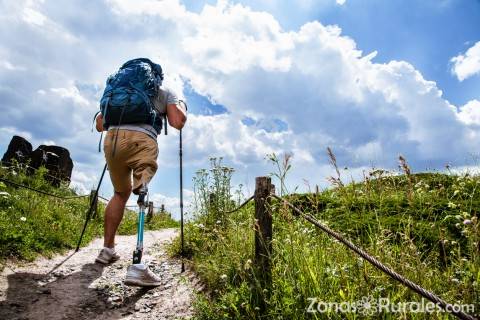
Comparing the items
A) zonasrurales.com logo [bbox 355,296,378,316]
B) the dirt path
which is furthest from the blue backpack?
zonasrurales.com logo [bbox 355,296,378,316]

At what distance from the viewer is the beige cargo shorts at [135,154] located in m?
5.34

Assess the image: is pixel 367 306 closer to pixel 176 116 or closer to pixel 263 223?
pixel 263 223

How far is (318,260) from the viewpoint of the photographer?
3.71 m

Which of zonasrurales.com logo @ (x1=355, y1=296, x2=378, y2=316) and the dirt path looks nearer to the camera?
zonasrurales.com logo @ (x1=355, y1=296, x2=378, y2=316)

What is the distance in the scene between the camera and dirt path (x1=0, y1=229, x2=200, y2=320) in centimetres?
455

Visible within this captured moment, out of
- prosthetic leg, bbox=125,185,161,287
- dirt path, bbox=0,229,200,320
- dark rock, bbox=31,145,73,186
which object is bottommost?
dirt path, bbox=0,229,200,320

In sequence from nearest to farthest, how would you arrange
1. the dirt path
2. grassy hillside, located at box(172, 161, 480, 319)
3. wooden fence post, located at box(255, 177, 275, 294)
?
1. grassy hillside, located at box(172, 161, 480, 319)
2. wooden fence post, located at box(255, 177, 275, 294)
3. the dirt path

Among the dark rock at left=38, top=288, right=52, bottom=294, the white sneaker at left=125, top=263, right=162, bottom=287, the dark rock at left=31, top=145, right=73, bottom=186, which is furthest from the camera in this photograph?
the dark rock at left=31, top=145, right=73, bottom=186

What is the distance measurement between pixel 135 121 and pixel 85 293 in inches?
96.3

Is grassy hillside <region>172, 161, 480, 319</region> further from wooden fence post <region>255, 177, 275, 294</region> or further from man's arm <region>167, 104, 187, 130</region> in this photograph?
man's arm <region>167, 104, 187, 130</region>

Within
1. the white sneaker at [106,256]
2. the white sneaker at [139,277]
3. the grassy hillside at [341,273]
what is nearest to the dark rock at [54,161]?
the white sneaker at [106,256]

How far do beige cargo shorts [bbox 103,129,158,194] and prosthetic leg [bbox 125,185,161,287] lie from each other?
30 cm

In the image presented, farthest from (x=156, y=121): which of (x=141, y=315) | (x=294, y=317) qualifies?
(x=294, y=317)

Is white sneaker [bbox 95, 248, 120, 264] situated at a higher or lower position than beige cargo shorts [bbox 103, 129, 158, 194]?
lower
